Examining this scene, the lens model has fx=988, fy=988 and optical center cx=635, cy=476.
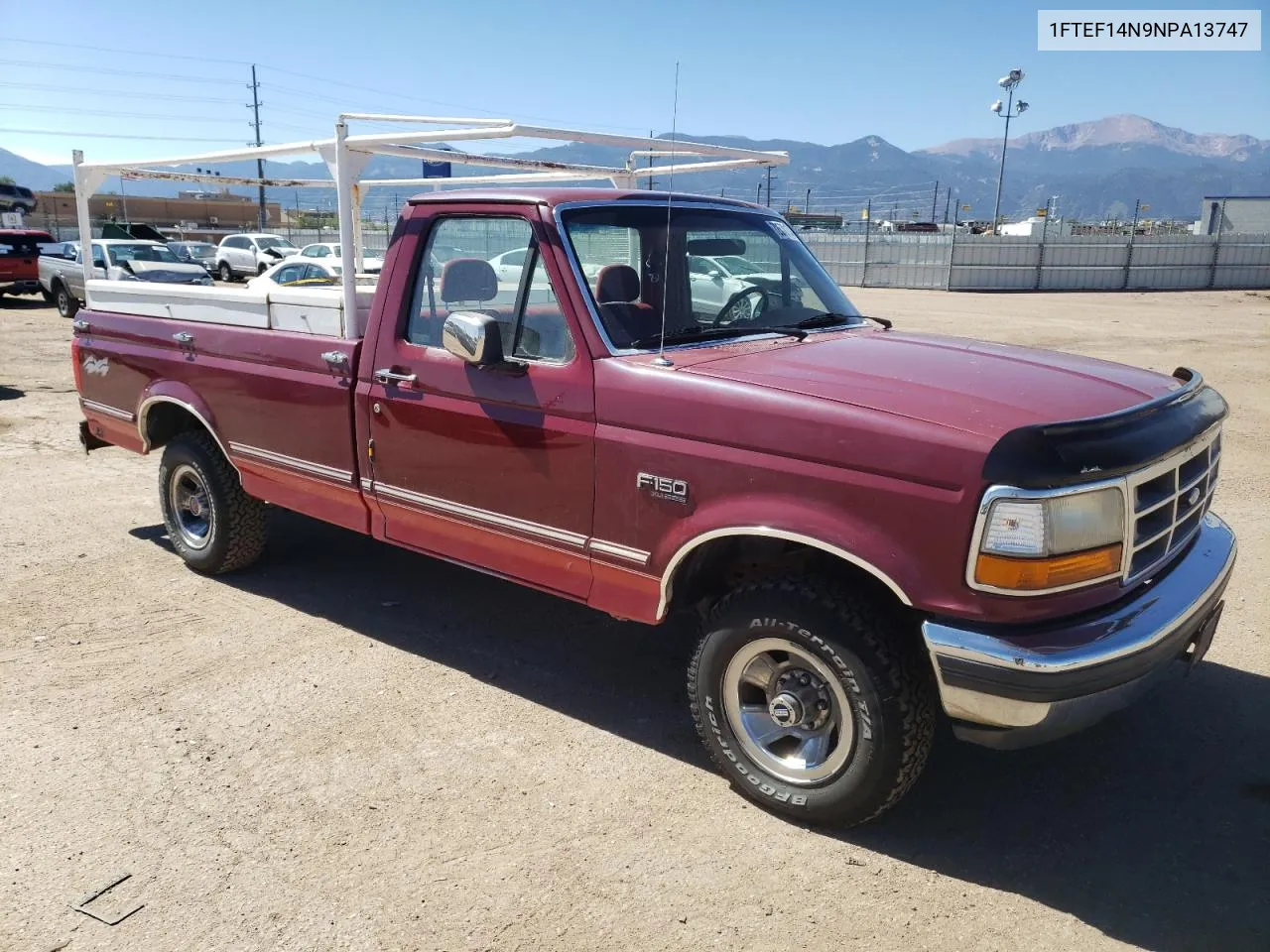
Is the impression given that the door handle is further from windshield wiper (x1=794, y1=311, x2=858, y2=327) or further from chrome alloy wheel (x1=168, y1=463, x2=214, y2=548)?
chrome alloy wheel (x1=168, y1=463, x2=214, y2=548)

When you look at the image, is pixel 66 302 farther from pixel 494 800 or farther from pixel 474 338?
pixel 494 800

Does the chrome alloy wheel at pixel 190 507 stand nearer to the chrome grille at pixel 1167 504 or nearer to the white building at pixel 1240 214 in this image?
the chrome grille at pixel 1167 504

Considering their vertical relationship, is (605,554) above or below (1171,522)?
below

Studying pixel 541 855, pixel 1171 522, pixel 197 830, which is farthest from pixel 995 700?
pixel 197 830

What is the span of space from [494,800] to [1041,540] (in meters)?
2.06

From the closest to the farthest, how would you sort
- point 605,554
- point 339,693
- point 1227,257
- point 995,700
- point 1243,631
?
point 995,700 → point 605,554 → point 339,693 → point 1243,631 → point 1227,257

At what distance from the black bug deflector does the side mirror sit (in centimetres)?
186

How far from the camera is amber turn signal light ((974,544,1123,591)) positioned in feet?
9.30

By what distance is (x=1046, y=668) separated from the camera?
282cm

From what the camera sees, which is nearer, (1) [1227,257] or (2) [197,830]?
(2) [197,830]

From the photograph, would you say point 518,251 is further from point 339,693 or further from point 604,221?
point 339,693

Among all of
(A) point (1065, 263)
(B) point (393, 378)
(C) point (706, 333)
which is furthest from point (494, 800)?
(A) point (1065, 263)

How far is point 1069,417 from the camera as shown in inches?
118

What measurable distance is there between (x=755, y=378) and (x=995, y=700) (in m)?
1.26
